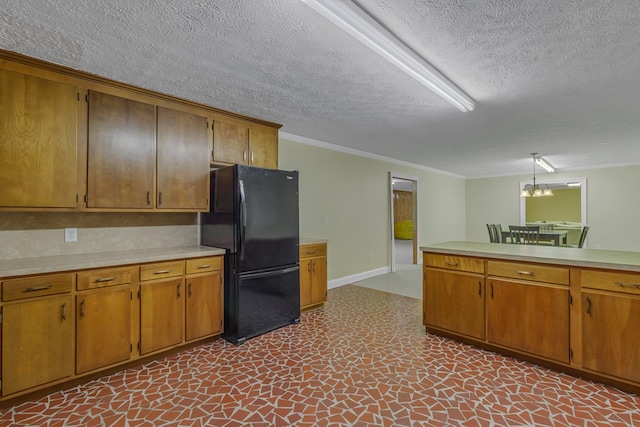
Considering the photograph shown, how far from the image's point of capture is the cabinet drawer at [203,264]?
2.81 metres

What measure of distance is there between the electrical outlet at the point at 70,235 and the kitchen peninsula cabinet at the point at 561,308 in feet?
11.0

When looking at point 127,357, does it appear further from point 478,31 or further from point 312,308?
point 478,31

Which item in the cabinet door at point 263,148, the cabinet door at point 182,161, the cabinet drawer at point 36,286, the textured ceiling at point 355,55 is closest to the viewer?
the textured ceiling at point 355,55

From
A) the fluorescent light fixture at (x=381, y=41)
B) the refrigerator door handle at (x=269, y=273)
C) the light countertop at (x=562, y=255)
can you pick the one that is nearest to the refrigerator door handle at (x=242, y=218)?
the refrigerator door handle at (x=269, y=273)

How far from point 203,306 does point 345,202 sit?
9.69ft

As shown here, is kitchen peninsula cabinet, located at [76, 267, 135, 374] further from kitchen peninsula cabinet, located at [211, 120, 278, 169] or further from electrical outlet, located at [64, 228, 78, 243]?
kitchen peninsula cabinet, located at [211, 120, 278, 169]

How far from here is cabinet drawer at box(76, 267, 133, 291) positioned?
2238mm

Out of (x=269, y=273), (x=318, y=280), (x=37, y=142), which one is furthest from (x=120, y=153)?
(x=318, y=280)

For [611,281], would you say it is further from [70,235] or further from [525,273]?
[70,235]

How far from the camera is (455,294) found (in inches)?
114

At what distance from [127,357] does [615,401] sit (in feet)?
11.4

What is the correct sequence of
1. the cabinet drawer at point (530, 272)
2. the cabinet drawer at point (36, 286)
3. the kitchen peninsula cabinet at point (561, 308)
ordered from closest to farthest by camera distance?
the cabinet drawer at point (36, 286)
the kitchen peninsula cabinet at point (561, 308)
the cabinet drawer at point (530, 272)

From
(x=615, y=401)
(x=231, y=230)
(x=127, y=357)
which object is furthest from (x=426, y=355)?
(x=127, y=357)

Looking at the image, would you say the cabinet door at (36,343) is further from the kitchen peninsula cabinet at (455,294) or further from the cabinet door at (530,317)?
the cabinet door at (530,317)
